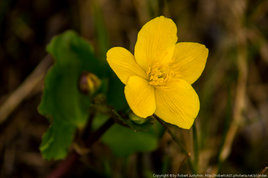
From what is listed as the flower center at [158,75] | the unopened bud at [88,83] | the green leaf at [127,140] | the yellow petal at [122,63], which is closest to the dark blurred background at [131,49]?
the green leaf at [127,140]

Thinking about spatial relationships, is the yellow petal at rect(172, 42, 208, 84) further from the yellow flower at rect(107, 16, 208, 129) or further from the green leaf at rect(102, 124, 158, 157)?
the green leaf at rect(102, 124, 158, 157)

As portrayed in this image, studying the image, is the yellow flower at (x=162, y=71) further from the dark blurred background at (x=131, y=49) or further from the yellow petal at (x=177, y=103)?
the dark blurred background at (x=131, y=49)

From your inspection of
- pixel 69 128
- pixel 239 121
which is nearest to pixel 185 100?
pixel 69 128

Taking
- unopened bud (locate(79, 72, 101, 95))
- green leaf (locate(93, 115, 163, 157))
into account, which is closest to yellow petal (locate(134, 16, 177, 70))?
unopened bud (locate(79, 72, 101, 95))

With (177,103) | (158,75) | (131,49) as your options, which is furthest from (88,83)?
(131,49)

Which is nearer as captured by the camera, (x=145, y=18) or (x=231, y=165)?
(x=231, y=165)

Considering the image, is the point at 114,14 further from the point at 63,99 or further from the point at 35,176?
the point at 35,176
